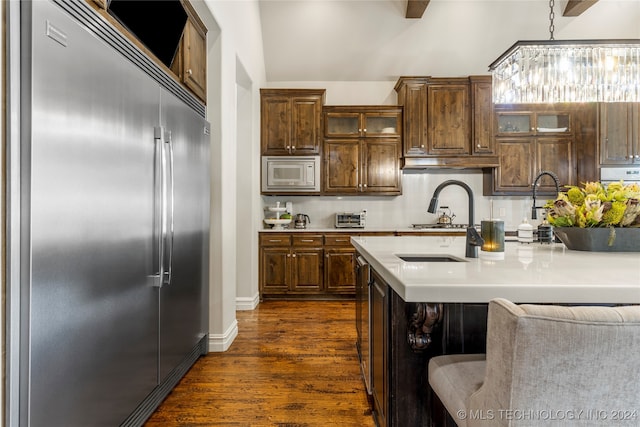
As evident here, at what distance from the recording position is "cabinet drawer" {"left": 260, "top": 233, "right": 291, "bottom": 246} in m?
4.61

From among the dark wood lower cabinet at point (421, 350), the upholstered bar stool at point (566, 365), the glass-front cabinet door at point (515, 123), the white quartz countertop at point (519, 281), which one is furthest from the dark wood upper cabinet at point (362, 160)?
the upholstered bar stool at point (566, 365)

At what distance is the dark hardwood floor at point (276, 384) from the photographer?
6.42ft

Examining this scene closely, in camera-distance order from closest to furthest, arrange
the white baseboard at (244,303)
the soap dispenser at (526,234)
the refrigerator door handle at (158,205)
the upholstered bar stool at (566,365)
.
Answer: the upholstered bar stool at (566,365), the refrigerator door handle at (158,205), the soap dispenser at (526,234), the white baseboard at (244,303)

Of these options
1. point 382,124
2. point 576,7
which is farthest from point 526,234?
point 576,7

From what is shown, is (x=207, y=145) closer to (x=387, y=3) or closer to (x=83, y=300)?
(x=83, y=300)

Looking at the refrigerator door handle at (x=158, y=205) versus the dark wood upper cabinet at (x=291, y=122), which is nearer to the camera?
the refrigerator door handle at (x=158, y=205)

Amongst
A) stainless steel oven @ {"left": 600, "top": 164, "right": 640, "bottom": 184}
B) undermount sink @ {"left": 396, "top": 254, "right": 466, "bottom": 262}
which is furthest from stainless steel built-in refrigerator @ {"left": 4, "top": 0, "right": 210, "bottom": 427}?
stainless steel oven @ {"left": 600, "top": 164, "right": 640, "bottom": 184}

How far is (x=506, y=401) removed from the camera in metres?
0.81

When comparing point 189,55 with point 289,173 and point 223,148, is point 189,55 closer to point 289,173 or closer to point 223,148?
point 223,148

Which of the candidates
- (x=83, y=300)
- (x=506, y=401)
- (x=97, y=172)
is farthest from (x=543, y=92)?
(x=83, y=300)

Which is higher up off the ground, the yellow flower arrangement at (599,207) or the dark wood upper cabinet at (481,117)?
the dark wood upper cabinet at (481,117)

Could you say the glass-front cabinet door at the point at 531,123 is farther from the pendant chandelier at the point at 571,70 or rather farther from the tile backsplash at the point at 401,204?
the pendant chandelier at the point at 571,70

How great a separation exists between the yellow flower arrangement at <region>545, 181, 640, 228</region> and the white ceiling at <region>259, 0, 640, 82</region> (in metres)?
3.55

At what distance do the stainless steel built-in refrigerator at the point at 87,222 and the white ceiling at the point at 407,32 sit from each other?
308 cm
